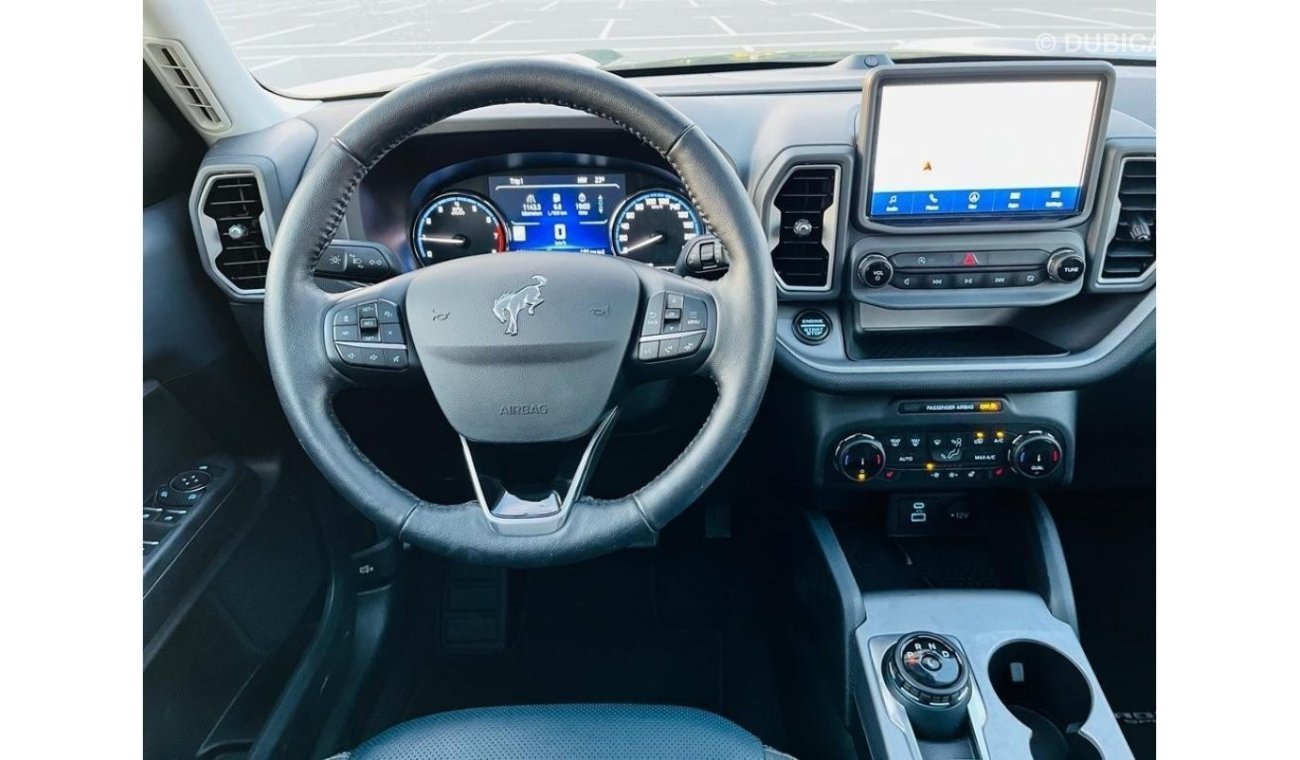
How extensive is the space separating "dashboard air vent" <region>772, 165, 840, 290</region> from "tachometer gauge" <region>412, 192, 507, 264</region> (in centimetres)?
60

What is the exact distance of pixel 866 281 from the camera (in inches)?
65.1

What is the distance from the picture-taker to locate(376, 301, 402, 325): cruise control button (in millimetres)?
1211

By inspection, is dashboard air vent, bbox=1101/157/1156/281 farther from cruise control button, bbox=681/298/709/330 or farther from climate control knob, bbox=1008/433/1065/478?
cruise control button, bbox=681/298/709/330

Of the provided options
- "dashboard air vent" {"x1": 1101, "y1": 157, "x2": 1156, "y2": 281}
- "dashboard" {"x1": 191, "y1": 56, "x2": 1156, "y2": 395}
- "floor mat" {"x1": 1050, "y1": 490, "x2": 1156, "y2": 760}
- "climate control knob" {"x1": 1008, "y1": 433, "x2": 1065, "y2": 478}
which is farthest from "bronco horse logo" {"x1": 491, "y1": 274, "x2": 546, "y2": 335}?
"floor mat" {"x1": 1050, "y1": 490, "x2": 1156, "y2": 760}

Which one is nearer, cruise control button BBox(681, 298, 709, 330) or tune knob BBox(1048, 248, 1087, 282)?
cruise control button BBox(681, 298, 709, 330)

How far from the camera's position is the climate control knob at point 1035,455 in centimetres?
167

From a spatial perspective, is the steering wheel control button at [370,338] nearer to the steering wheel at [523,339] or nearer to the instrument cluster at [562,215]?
the steering wheel at [523,339]

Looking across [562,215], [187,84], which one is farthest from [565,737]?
[187,84]

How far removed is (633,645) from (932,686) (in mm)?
978

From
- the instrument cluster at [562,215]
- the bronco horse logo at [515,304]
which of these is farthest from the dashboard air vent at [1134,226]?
the bronco horse logo at [515,304]

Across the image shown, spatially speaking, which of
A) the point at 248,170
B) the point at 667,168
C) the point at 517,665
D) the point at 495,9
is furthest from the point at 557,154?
the point at 517,665

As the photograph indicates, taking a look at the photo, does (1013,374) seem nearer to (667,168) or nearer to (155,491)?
(667,168)

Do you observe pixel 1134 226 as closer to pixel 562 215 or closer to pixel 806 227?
pixel 806 227

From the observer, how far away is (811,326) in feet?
5.63
